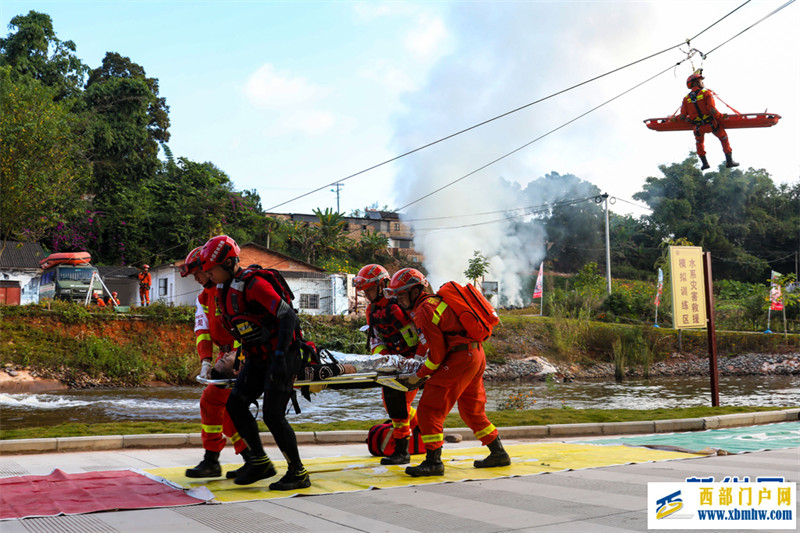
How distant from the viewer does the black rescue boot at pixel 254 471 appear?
19.7 feet

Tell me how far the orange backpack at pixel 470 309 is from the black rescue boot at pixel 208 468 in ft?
8.81

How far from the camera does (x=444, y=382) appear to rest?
6629 mm

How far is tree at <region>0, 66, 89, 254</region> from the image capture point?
91.4ft

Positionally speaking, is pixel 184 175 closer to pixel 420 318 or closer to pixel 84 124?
pixel 84 124

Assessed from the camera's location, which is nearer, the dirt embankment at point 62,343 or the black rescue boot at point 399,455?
the black rescue boot at point 399,455

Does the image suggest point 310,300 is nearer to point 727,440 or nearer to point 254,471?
point 727,440

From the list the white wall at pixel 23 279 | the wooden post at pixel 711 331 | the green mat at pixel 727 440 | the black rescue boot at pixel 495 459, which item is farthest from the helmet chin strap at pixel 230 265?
the white wall at pixel 23 279

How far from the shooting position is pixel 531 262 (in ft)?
203

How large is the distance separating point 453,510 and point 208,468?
2.60 meters

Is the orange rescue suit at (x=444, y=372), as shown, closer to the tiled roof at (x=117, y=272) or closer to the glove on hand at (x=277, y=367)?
the glove on hand at (x=277, y=367)

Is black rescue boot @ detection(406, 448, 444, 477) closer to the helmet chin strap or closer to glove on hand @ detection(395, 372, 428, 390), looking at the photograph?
glove on hand @ detection(395, 372, 428, 390)

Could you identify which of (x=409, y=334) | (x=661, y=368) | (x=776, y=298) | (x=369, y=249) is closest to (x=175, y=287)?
(x=369, y=249)

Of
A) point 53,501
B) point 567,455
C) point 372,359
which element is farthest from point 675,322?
point 53,501

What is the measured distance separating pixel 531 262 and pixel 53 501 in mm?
58684
